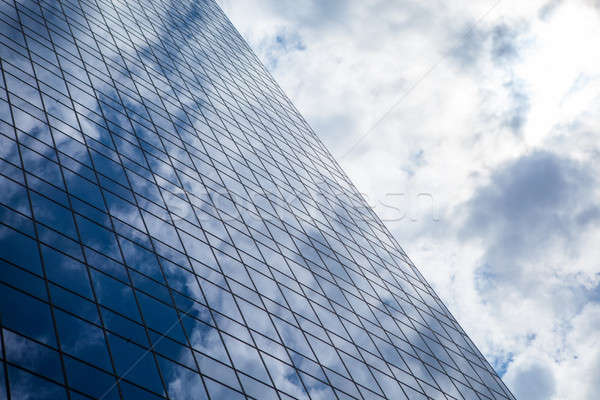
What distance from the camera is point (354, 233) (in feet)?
168

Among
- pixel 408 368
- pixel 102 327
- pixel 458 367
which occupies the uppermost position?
pixel 458 367

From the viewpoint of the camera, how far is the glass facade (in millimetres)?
18859

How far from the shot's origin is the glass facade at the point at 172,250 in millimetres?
18859

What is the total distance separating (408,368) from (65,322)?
26949 millimetres

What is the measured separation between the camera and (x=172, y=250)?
90.5ft

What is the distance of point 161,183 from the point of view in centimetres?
3294

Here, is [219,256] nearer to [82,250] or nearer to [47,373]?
[82,250]

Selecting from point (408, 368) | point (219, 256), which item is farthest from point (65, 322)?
point (408, 368)

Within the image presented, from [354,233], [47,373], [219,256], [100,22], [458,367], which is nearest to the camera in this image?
[47,373]

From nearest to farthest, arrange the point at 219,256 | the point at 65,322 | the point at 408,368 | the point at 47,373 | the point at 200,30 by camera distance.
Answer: the point at 47,373, the point at 65,322, the point at 219,256, the point at 408,368, the point at 200,30

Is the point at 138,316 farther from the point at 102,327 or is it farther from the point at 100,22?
the point at 100,22

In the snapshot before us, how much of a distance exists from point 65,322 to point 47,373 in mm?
2335

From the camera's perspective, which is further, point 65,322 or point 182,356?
point 182,356

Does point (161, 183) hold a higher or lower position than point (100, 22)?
lower
